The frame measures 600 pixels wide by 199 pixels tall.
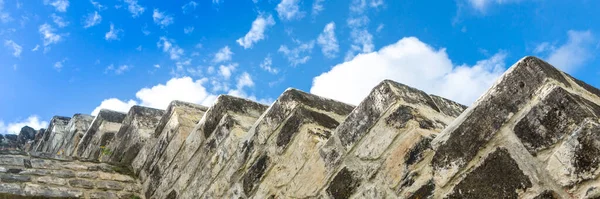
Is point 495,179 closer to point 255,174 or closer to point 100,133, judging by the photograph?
point 255,174

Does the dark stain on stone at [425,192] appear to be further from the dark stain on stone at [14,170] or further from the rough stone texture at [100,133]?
the rough stone texture at [100,133]

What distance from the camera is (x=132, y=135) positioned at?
4918 mm

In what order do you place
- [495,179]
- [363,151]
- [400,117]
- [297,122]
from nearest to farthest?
[495,179]
[400,117]
[363,151]
[297,122]

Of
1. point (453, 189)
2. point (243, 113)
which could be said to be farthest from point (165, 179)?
point (453, 189)

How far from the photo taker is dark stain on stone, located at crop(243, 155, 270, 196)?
312cm

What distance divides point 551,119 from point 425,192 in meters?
0.60

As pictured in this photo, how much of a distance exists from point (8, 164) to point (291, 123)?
2.66 metres

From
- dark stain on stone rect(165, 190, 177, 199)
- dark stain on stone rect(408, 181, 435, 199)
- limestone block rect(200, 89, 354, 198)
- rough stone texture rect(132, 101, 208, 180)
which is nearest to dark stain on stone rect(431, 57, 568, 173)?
dark stain on stone rect(408, 181, 435, 199)

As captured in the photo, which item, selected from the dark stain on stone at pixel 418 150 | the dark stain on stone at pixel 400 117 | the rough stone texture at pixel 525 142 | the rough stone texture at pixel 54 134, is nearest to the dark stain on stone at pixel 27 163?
the rough stone texture at pixel 54 134

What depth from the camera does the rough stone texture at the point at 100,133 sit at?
536 centimetres

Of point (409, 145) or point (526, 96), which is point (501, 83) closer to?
point (526, 96)

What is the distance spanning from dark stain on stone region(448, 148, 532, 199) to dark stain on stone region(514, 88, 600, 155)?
9cm

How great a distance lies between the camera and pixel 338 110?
3322 millimetres

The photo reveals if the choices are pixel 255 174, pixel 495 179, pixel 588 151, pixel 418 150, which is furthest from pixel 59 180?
pixel 588 151
